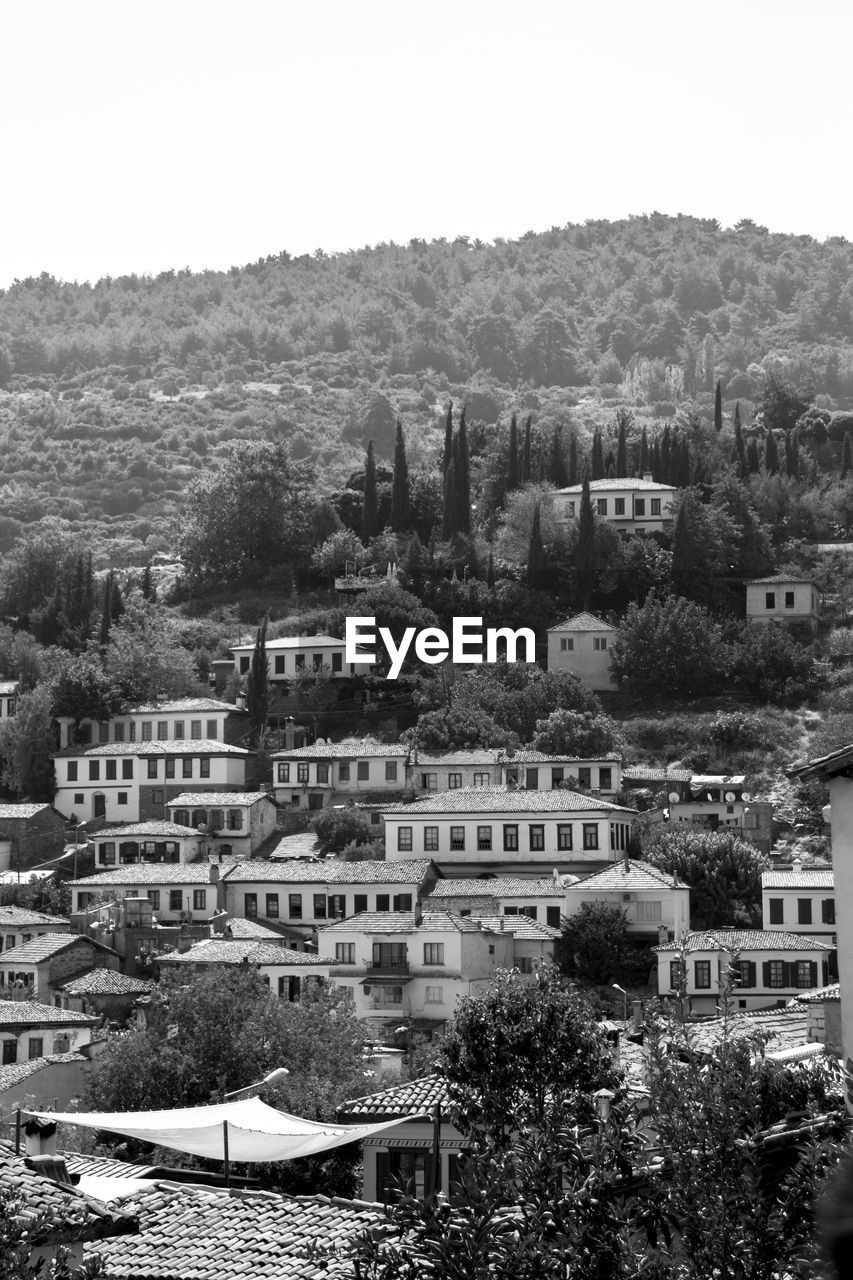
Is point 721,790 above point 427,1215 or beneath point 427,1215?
above

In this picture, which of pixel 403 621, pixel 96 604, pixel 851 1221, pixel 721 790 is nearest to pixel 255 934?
pixel 721 790

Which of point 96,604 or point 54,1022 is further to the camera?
point 96,604

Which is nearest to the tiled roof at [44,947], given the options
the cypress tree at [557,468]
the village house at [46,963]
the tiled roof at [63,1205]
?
the village house at [46,963]

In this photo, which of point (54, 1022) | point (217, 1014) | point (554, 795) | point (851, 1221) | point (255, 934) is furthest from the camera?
point (554, 795)

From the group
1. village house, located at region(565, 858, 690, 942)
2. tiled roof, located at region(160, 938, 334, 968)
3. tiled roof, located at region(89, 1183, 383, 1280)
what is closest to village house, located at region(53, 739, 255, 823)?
tiled roof, located at region(160, 938, 334, 968)

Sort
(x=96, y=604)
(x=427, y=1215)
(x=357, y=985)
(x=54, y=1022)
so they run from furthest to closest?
(x=96, y=604) → (x=357, y=985) → (x=54, y=1022) → (x=427, y=1215)

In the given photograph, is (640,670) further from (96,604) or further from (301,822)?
(96,604)

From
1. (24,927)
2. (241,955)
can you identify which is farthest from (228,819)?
(241,955)
